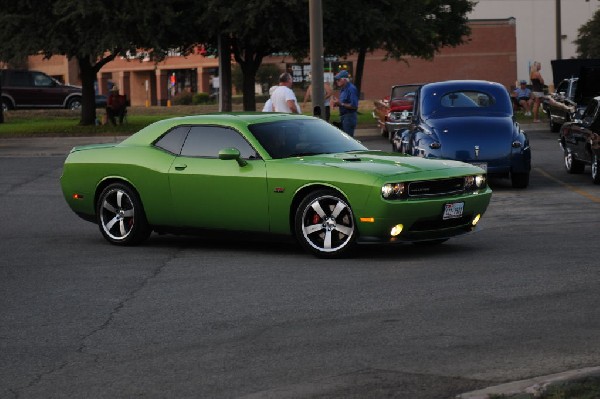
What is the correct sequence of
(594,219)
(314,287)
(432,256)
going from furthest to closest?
(594,219) → (432,256) → (314,287)

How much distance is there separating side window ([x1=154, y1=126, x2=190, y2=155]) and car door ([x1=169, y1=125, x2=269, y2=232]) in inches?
2.7

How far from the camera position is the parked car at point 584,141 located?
20.7 metres

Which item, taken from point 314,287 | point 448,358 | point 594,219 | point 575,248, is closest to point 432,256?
point 575,248

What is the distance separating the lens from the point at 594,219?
1563cm

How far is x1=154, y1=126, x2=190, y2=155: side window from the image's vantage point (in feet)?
45.8

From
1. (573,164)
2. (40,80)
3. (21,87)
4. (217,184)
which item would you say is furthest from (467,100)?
(40,80)

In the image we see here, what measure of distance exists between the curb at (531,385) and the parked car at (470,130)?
42.2ft

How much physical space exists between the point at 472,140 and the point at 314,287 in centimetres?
946

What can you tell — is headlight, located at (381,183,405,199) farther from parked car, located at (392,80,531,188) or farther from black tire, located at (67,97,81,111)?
black tire, located at (67,97,81,111)

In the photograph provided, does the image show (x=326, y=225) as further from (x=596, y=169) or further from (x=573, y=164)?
(x=573, y=164)

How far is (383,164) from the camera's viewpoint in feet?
41.7

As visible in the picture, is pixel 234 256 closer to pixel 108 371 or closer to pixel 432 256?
pixel 432 256

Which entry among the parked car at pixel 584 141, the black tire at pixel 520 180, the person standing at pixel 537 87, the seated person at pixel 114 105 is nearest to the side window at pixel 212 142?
the black tire at pixel 520 180

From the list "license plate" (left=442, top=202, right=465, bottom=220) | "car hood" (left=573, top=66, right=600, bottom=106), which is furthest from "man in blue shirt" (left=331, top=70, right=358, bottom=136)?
"license plate" (left=442, top=202, right=465, bottom=220)
